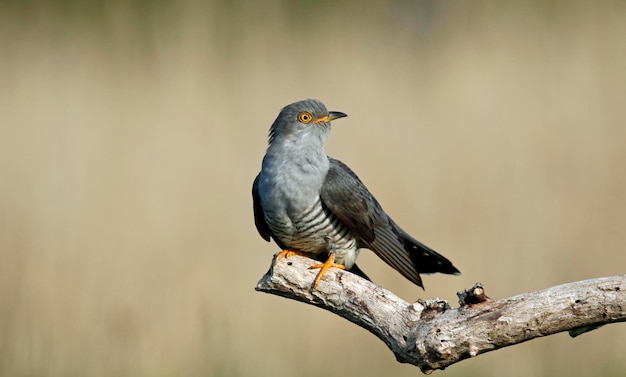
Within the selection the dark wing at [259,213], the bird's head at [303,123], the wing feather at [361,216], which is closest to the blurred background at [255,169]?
the dark wing at [259,213]

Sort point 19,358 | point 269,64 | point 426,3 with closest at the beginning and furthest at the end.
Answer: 1. point 19,358
2. point 269,64
3. point 426,3

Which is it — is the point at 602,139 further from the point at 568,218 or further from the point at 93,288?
the point at 93,288

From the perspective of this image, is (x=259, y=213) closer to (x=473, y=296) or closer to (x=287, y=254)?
(x=287, y=254)

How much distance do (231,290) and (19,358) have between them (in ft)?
3.45

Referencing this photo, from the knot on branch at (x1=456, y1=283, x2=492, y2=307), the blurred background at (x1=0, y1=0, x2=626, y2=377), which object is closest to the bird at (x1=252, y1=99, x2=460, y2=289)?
the blurred background at (x1=0, y1=0, x2=626, y2=377)

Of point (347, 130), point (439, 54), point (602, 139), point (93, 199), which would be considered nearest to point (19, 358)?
point (93, 199)

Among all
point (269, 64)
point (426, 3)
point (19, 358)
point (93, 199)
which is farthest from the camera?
point (426, 3)

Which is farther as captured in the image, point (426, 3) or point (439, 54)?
point (426, 3)

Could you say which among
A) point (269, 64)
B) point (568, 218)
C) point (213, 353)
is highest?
point (269, 64)

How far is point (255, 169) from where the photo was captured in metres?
4.73

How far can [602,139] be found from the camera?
4844 millimetres

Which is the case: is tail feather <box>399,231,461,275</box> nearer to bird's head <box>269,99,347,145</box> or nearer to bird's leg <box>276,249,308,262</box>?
bird's leg <box>276,249,308,262</box>

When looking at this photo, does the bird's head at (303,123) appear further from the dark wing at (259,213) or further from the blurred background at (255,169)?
the blurred background at (255,169)

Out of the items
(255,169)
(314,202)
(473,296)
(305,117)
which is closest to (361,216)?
(314,202)
